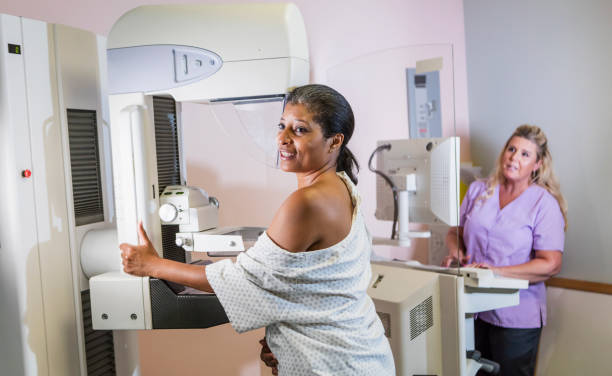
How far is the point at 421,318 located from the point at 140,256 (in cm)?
97

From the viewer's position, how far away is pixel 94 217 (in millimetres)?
1486

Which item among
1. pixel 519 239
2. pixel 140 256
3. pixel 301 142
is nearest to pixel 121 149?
pixel 140 256

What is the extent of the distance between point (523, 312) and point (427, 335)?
766 millimetres

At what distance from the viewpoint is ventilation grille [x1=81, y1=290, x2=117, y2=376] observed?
145cm

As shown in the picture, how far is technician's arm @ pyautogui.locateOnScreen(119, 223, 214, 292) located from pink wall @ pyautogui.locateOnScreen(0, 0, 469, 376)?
45.7 inches

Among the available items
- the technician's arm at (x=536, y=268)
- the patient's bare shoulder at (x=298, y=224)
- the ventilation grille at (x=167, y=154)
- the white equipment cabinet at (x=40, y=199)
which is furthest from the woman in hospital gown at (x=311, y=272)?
the technician's arm at (x=536, y=268)

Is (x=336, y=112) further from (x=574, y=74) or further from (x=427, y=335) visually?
(x=574, y=74)

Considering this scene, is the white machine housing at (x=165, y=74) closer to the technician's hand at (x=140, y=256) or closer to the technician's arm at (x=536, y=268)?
the technician's hand at (x=140, y=256)

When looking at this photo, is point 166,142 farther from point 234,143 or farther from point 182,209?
point 234,143

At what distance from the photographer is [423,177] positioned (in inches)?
83.7

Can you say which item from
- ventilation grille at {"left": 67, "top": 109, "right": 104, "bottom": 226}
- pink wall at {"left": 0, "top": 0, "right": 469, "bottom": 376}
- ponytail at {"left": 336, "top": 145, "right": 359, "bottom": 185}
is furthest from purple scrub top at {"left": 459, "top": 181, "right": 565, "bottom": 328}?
ventilation grille at {"left": 67, "top": 109, "right": 104, "bottom": 226}

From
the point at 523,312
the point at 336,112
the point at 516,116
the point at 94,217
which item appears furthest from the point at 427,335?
the point at 516,116

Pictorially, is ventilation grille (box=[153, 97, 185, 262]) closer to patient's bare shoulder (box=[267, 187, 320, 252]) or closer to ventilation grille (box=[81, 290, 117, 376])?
ventilation grille (box=[81, 290, 117, 376])

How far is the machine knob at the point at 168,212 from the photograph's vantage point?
1327 millimetres
